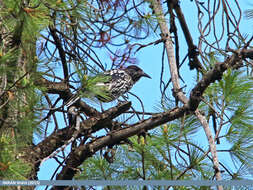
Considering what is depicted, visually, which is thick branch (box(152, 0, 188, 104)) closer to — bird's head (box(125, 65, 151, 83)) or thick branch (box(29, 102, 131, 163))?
thick branch (box(29, 102, 131, 163))

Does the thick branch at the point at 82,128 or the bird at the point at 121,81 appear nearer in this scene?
the thick branch at the point at 82,128

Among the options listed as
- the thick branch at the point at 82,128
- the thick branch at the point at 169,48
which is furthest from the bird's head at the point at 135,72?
the thick branch at the point at 82,128

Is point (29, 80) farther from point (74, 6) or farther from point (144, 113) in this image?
point (144, 113)

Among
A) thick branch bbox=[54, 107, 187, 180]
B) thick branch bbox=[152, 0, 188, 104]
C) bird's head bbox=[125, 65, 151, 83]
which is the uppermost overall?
bird's head bbox=[125, 65, 151, 83]

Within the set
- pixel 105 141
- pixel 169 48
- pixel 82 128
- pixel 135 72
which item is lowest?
pixel 105 141

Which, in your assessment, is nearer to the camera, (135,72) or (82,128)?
(82,128)

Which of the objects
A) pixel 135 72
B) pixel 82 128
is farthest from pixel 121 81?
pixel 82 128

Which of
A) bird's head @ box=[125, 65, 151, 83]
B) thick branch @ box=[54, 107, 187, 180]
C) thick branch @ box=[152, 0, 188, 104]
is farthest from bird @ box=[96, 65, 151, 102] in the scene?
thick branch @ box=[54, 107, 187, 180]

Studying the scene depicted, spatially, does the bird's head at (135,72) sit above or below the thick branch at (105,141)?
above

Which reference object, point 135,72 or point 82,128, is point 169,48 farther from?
point 135,72

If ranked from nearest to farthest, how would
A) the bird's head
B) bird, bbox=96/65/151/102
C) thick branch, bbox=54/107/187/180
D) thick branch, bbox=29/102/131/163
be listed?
thick branch, bbox=54/107/187/180
thick branch, bbox=29/102/131/163
bird, bbox=96/65/151/102
the bird's head

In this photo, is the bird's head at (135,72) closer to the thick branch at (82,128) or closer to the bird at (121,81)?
the bird at (121,81)

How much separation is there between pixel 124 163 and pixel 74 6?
1.00 m

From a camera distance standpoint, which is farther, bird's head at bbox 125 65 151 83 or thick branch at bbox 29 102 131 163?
bird's head at bbox 125 65 151 83
